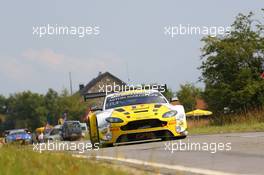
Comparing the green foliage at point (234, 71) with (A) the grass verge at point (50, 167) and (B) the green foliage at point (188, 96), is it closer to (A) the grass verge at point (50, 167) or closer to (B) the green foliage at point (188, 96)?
(A) the grass verge at point (50, 167)

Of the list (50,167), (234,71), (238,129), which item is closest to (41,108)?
(234,71)

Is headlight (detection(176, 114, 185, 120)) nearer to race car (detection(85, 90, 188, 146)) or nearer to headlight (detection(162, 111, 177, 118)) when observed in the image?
race car (detection(85, 90, 188, 146))

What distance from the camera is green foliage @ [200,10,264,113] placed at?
133 feet

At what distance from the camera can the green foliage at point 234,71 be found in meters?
40.6

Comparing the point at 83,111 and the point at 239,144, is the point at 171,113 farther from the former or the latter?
the point at 83,111

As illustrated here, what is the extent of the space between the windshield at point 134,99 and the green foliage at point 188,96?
8466cm

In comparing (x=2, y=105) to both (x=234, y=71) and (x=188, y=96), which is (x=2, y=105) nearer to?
(x=188, y=96)

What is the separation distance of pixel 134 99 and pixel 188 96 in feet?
291

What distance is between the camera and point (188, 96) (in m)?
107

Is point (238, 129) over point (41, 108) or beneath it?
beneath

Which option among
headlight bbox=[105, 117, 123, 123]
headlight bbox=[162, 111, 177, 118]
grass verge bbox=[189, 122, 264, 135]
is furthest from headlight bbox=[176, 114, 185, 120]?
grass verge bbox=[189, 122, 264, 135]

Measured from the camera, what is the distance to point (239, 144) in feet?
48.3

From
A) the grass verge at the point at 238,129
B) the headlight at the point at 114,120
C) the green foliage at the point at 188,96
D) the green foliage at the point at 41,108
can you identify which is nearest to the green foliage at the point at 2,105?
the green foliage at the point at 41,108

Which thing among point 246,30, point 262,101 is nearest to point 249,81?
point 262,101
